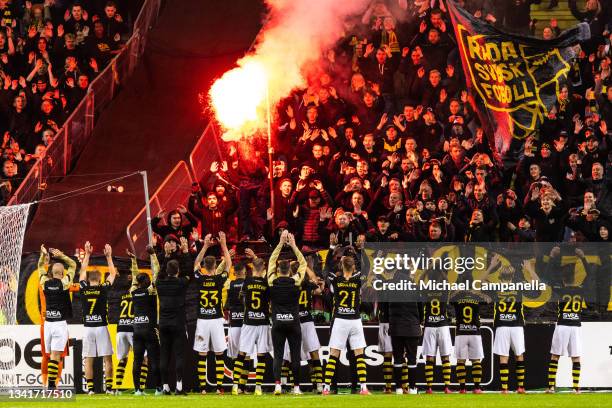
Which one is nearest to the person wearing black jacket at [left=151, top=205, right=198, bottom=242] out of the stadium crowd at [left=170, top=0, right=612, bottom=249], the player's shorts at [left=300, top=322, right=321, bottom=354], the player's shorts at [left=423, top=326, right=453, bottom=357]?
the stadium crowd at [left=170, top=0, right=612, bottom=249]

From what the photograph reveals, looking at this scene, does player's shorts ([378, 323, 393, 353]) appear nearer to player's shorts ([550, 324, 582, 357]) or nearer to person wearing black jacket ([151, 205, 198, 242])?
player's shorts ([550, 324, 582, 357])

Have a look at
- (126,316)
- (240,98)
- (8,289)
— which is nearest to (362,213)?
(126,316)

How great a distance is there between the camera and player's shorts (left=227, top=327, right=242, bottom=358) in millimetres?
16500

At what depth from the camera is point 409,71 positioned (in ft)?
65.8

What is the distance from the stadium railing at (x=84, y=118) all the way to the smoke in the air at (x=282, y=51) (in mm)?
1691

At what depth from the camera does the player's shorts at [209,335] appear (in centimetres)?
1609

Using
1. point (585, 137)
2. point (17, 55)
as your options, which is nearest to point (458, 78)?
point (585, 137)

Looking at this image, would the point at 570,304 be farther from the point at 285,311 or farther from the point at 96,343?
the point at 96,343

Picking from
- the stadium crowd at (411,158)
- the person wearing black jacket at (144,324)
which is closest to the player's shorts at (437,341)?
the stadium crowd at (411,158)

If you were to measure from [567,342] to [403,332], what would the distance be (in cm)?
228

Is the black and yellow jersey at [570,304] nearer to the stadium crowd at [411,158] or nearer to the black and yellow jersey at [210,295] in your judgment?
the stadium crowd at [411,158]

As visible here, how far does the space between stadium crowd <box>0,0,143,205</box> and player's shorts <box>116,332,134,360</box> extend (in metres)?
5.69

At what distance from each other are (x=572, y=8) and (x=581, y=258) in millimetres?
6332

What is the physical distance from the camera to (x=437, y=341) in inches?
634
